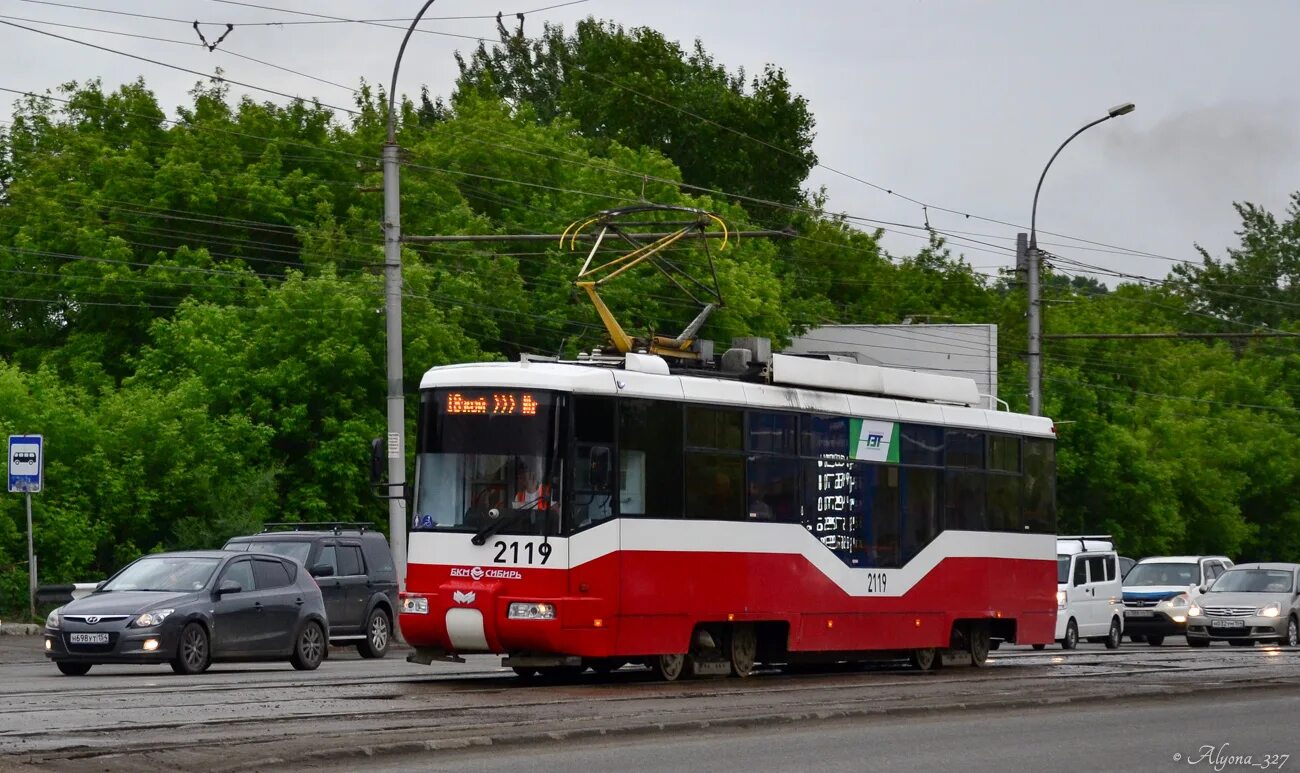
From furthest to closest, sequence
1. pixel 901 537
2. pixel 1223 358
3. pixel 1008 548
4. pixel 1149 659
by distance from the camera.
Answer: pixel 1223 358
pixel 1149 659
pixel 1008 548
pixel 901 537

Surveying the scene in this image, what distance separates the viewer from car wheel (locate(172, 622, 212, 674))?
2181 centimetres

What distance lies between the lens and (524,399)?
1962 cm

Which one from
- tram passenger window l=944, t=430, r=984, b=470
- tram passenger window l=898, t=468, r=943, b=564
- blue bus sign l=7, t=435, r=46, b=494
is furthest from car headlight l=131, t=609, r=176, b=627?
tram passenger window l=944, t=430, r=984, b=470

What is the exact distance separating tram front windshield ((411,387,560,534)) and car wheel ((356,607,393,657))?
9.53 meters

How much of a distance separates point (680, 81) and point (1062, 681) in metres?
57.3

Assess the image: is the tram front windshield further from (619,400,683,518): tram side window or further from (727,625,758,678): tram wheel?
(727,625,758,678): tram wheel

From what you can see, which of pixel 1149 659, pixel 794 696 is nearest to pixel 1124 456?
pixel 1149 659

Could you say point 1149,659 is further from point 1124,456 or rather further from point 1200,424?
point 1200,424

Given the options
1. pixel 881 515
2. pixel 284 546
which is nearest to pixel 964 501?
pixel 881 515

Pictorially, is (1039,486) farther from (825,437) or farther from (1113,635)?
(1113,635)

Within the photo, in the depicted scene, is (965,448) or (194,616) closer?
(194,616)

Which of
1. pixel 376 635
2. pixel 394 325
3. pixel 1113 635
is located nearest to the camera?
pixel 376 635

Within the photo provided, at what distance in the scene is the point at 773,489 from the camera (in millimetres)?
21922

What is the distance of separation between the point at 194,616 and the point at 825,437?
23.7 feet
